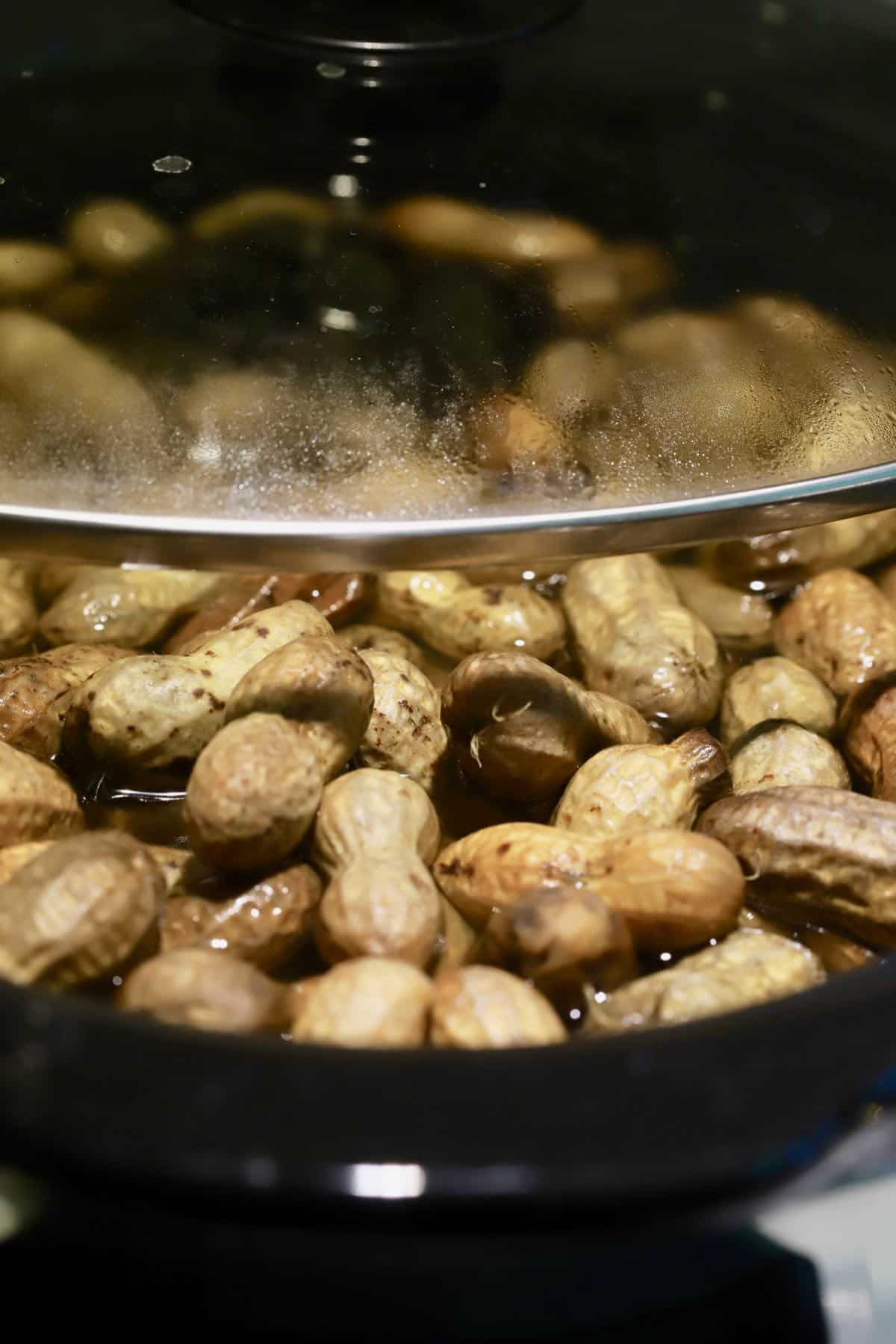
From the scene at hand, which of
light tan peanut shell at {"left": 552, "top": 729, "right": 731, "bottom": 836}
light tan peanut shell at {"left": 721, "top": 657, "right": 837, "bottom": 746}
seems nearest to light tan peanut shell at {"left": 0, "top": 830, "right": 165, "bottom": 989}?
light tan peanut shell at {"left": 552, "top": 729, "right": 731, "bottom": 836}

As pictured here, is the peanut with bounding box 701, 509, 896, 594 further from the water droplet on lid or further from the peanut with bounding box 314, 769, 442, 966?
the water droplet on lid

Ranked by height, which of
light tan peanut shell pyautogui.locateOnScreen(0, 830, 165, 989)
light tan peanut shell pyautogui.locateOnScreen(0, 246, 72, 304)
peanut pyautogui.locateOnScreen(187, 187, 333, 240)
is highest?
peanut pyautogui.locateOnScreen(187, 187, 333, 240)

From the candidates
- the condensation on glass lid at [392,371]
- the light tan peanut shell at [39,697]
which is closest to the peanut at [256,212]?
the condensation on glass lid at [392,371]

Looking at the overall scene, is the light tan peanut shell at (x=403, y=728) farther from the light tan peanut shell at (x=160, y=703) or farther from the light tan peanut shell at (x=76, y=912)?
the light tan peanut shell at (x=76, y=912)

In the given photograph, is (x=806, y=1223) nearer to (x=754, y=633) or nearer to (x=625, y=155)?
(x=754, y=633)

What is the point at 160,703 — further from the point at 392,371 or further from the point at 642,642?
the point at 642,642

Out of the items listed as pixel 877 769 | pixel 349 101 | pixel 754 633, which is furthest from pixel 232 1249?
pixel 349 101

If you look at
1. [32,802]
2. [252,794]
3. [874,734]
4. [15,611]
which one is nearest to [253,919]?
[252,794]

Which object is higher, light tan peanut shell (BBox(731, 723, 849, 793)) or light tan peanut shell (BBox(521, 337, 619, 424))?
light tan peanut shell (BBox(521, 337, 619, 424))
